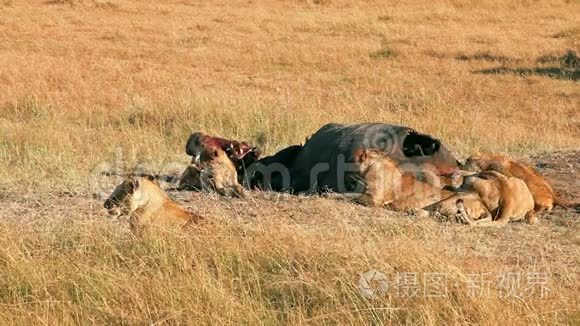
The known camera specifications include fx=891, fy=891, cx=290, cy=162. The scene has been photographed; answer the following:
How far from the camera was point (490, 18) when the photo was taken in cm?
2719

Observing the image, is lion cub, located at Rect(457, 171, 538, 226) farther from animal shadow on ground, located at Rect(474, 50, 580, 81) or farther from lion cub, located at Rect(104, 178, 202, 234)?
animal shadow on ground, located at Rect(474, 50, 580, 81)

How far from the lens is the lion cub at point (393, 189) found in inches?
261

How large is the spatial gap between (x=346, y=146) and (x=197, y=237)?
93.5 inches

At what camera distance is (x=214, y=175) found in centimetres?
706

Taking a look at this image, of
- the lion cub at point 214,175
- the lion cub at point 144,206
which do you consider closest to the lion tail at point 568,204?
the lion cub at point 214,175

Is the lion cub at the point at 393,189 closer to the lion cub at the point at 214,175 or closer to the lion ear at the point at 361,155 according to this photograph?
the lion ear at the point at 361,155

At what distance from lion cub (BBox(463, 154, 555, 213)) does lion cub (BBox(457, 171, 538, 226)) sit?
12 centimetres

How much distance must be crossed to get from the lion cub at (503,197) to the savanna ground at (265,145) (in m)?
0.23

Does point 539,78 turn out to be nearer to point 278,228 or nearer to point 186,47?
point 186,47

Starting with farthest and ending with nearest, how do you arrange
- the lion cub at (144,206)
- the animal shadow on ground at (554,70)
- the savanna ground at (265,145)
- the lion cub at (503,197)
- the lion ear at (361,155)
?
the animal shadow on ground at (554,70), the lion ear at (361,155), the lion cub at (503,197), the lion cub at (144,206), the savanna ground at (265,145)

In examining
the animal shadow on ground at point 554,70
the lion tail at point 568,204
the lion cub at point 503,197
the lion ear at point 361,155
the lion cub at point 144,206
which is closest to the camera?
the lion cub at point 144,206

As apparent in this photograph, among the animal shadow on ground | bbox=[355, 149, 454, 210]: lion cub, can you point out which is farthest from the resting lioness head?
the animal shadow on ground

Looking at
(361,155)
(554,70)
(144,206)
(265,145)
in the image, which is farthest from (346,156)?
(554,70)

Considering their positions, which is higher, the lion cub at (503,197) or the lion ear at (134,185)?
the lion ear at (134,185)
